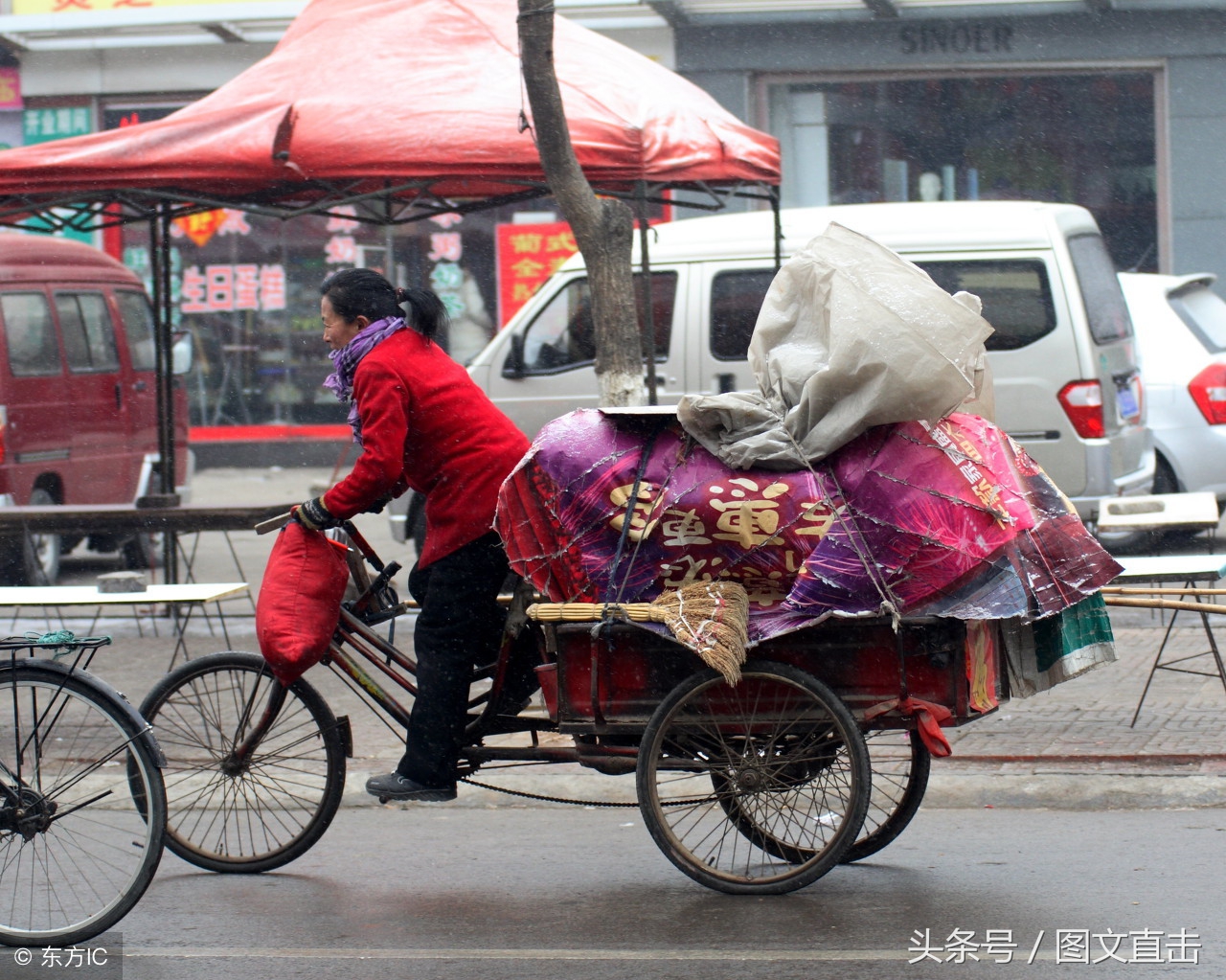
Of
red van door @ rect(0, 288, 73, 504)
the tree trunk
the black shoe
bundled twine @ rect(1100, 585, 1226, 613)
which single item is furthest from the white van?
the black shoe

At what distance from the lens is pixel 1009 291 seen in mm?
9266

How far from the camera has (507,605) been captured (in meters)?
4.71

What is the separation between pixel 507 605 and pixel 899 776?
1281 mm

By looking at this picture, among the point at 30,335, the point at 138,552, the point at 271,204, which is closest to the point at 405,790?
the point at 271,204

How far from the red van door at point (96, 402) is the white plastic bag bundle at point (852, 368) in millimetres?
7634

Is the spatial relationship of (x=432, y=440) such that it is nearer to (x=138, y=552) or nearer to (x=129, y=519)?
(x=129, y=519)

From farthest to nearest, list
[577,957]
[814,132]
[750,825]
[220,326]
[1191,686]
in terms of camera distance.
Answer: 1. [220,326]
2. [814,132]
3. [1191,686]
4. [750,825]
5. [577,957]

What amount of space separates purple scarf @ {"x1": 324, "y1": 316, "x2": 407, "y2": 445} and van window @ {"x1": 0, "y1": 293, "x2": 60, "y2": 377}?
653cm

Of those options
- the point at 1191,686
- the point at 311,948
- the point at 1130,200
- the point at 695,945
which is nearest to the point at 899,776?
the point at 695,945

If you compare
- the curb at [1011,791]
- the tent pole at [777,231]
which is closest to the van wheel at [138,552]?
the tent pole at [777,231]

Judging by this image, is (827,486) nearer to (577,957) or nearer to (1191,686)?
(577,957)

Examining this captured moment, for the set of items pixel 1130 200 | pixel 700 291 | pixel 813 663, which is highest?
pixel 1130 200

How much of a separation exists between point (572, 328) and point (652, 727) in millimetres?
5494

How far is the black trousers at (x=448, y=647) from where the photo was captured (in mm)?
4570
